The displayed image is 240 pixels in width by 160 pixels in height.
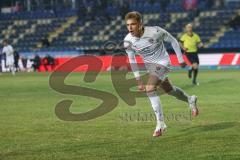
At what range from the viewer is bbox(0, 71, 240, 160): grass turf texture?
818 cm

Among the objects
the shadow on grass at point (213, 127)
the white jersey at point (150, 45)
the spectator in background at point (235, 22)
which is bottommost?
the spectator in background at point (235, 22)

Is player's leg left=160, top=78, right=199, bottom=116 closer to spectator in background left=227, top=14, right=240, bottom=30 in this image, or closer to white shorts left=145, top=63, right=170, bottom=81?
white shorts left=145, top=63, right=170, bottom=81

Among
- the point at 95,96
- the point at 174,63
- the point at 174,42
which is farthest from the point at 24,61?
the point at 174,42

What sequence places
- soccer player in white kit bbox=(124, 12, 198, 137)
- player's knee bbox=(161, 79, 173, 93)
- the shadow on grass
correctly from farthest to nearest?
player's knee bbox=(161, 79, 173, 93) < the shadow on grass < soccer player in white kit bbox=(124, 12, 198, 137)

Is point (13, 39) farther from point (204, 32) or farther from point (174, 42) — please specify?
point (174, 42)

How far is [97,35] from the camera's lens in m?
46.4

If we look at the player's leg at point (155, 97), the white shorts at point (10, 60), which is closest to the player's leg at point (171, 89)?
the player's leg at point (155, 97)

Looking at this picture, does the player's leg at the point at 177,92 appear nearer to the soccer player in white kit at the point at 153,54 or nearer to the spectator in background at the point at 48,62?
the soccer player in white kit at the point at 153,54

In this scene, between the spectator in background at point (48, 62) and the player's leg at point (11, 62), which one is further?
the spectator in background at point (48, 62)

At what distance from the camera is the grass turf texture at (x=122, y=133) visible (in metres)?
8.18

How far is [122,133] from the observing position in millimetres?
10188

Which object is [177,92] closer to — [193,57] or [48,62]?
[193,57]

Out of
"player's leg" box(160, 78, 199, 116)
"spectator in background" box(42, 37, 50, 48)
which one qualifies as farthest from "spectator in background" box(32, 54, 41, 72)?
"player's leg" box(160, 78, 199, 116)

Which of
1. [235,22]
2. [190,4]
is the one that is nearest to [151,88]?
[235,22]
